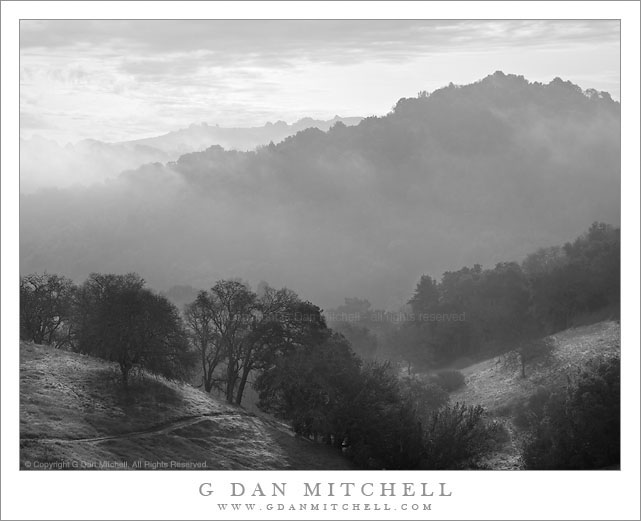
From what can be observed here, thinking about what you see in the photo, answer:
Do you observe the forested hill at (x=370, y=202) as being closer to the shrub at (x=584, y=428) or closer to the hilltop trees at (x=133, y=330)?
the hilltop trees at (x=133, y=330)

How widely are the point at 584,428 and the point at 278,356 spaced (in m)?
14.7

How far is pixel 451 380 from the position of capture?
52.2 metres

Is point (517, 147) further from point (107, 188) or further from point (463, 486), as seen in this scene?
point (463, 486)

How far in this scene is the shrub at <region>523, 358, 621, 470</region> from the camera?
2752cm

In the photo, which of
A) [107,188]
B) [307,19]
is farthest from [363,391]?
[107,188]

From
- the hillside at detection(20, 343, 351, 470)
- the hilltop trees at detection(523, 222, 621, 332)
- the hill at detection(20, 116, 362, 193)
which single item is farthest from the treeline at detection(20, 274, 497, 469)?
the hilltop trees at detection(523, 222, 621, 332)

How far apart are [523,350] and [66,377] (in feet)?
96.3

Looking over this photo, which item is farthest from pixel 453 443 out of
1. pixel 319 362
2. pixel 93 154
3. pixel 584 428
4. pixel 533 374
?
pixel 93 154

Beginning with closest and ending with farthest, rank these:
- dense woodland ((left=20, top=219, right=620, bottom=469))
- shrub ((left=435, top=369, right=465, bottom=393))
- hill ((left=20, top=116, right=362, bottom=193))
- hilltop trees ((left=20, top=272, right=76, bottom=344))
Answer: dense woodland ((left=20, top=219, right=620, bottom=469)) → hilltop trees ((left=20, top=272, right=76, bottom=344)) → hill ((left=20, top=116, right=362, bottom=193)) → shrub ((left=435, top=369, right=465, bottom=393))

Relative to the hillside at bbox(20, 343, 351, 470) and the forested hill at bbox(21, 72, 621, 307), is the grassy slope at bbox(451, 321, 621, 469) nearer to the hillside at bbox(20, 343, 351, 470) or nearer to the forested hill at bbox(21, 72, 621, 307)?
the hillside at bbox(20, 343, 351, 470)

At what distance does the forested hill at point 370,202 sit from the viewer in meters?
123

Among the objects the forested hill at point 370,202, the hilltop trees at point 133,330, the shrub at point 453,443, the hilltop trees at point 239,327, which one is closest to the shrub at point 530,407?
the shrub at point 453,443

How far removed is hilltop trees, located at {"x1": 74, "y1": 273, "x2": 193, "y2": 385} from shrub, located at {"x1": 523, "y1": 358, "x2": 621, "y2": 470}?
1551 centimetres

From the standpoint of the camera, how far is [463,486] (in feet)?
76.9
